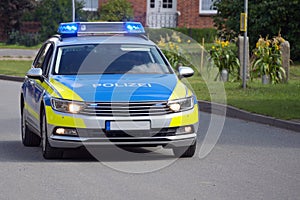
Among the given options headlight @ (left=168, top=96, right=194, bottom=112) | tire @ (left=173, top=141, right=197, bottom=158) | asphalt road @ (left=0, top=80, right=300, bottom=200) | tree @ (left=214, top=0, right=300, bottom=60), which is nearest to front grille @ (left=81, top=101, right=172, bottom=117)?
headlight @ (left=168, top=96, right=194, bottom=112)

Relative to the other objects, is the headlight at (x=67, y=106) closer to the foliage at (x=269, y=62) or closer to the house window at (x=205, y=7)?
the foliage at (x=269, y=62)

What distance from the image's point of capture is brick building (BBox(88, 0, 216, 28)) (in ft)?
166

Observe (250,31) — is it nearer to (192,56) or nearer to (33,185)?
(192,56)

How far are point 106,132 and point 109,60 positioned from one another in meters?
1.76

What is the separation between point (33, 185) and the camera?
9.77 m

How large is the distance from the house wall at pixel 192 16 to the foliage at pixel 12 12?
842 cm

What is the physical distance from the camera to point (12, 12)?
169ft

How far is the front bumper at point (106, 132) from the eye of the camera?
36.5 feet

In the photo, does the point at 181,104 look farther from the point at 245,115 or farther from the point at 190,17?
the point at 190,17

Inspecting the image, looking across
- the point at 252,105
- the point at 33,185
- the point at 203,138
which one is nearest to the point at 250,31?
the point at 252,105

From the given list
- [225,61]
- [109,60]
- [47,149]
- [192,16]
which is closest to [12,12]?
[192,16]

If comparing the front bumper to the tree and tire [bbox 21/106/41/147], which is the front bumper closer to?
tire [bbox 21/106/41/147]

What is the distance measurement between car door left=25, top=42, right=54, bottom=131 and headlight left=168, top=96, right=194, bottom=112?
179 centimetres

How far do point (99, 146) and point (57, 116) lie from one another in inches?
24.9
